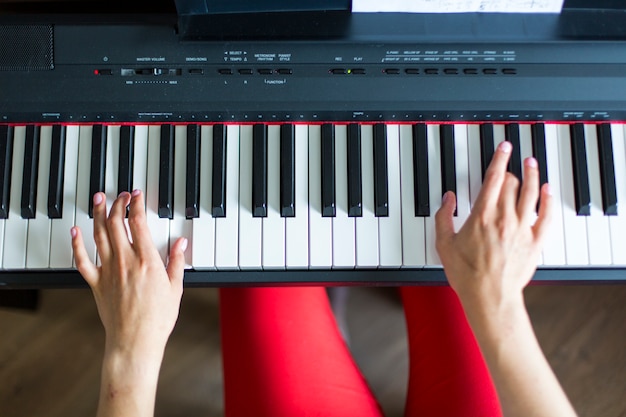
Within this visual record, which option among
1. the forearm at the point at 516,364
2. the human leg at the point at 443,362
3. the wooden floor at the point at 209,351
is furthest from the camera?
the wooden floor at the point at 209,351

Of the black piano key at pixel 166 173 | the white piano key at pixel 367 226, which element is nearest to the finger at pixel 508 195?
the white piano key at pixel 367 226

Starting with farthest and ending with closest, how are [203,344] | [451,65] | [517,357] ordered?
[203,344]
[451,65]
[517,357]

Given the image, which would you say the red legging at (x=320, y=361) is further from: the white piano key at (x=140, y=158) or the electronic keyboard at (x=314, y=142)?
the white piano key at (x=140, y=158)

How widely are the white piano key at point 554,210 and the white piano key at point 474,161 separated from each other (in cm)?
13

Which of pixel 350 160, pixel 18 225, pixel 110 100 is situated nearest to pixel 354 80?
pixel 350 160

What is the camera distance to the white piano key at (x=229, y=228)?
114 centimetres

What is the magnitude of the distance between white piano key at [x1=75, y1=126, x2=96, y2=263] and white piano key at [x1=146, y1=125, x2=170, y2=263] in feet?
0.36

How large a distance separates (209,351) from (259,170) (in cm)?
78

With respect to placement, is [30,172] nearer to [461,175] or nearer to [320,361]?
[320,361]

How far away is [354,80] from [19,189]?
66cm

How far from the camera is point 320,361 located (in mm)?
1321

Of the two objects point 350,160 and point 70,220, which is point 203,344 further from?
point 350,160

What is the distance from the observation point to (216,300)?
1.78 meters

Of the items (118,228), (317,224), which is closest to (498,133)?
(317,224)
